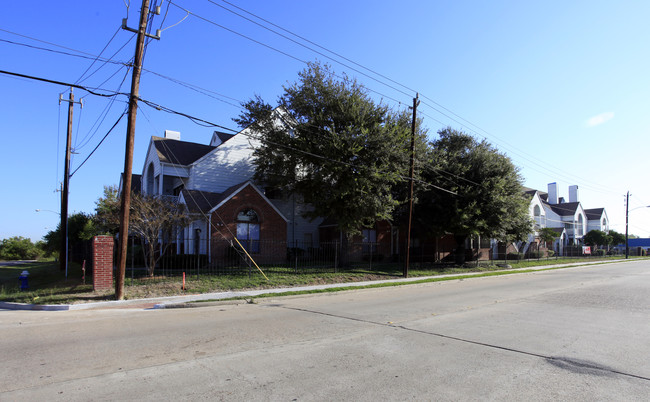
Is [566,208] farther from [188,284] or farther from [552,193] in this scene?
[188,284]

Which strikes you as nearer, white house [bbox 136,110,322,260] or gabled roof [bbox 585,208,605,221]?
white house [bbox 136,110,322,260]

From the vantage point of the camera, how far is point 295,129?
70.7 ft

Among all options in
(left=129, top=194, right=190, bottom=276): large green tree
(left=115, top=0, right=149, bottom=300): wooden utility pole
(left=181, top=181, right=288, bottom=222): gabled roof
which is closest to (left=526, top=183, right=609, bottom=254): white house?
(left=181, top=181, right=288, bottom=222): gabled roof

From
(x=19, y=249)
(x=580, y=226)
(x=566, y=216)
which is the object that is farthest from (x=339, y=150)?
(x=19, y=249)

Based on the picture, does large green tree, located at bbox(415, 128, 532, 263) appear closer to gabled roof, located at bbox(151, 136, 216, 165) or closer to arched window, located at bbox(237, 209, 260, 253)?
arched window, located at bbox(237, 209, 260, 253)

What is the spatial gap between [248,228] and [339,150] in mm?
8160

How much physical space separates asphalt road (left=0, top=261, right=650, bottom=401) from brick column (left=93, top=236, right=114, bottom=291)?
2.86 meters

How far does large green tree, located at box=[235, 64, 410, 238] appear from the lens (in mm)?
20156

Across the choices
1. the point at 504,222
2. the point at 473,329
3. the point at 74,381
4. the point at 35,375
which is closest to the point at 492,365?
the point at 473,329

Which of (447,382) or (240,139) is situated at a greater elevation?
(240,139)

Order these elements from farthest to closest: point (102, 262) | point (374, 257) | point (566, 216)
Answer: point (566, 216), point (374, 257), point (102, 262)

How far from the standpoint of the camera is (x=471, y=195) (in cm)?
2581

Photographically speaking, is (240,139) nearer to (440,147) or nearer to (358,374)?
(440,147)

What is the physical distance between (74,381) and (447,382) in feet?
15.5
